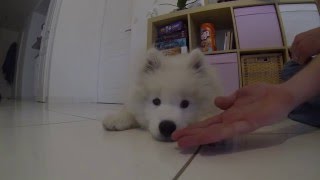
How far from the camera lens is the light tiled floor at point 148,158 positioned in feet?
1.60

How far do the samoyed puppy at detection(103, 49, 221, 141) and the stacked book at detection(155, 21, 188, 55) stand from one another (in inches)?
59.6

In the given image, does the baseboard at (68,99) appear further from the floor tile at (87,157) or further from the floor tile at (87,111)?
the floor tile at (87,157)

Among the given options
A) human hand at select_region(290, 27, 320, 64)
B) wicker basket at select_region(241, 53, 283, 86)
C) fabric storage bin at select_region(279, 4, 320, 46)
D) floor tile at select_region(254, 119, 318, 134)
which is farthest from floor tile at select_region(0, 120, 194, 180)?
fabric storage bin at select_region(279, 4, 320, 46)

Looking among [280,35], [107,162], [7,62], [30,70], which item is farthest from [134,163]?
[7,62]

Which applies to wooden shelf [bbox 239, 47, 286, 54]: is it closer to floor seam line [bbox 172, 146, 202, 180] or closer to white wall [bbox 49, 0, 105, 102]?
floor seam line [bbox 172, 146, 202, 180]

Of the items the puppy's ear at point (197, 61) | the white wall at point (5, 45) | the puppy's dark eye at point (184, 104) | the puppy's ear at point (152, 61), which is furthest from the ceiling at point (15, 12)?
the puppy's dark eye at point (184, 104)

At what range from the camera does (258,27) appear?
7.84 feet

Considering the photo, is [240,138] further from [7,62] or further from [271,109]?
[7,62]

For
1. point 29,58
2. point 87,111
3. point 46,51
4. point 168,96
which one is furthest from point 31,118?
point 29,58

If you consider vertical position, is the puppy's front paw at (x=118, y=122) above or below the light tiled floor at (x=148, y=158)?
above

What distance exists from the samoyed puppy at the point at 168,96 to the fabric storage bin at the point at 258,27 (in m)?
1.49

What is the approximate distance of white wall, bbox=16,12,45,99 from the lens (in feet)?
20.6

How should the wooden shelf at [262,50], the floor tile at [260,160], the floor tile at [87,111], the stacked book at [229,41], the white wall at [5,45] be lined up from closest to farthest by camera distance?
the floor tile at [260,160] → the floor tile at [87,111] → the wooden shelf at [262,50] → the stacked book at [229,41] → the white wall at [5,45]

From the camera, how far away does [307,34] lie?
3.38 ft
